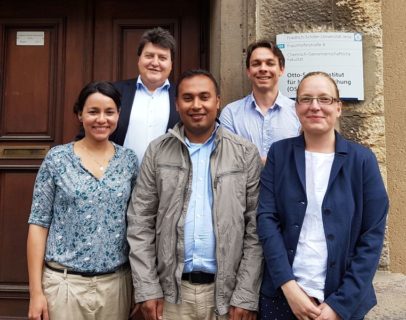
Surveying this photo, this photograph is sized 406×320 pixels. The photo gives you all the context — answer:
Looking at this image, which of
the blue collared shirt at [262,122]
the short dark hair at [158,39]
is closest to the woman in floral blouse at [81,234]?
the short dark hair at [158,39]

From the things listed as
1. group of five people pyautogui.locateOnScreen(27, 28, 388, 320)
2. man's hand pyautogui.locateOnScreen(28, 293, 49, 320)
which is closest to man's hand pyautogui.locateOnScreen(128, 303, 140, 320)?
group of five people pyautogui.locateOnScreen(27, 28, 388, 320)

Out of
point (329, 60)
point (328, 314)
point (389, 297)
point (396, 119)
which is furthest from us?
point (396, 119)

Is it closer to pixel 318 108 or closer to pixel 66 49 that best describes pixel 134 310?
pixel 318 108

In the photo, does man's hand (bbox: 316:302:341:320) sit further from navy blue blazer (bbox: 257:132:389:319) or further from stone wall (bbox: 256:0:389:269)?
stone wall (bbox: 256:0:389:269)

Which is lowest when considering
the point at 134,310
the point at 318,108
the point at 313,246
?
the point at 134,310

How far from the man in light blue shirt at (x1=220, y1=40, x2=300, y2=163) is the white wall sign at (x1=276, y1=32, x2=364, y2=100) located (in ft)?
0.83

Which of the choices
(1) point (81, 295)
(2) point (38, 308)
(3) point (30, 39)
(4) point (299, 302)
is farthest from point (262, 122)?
(3) point (30, 39)

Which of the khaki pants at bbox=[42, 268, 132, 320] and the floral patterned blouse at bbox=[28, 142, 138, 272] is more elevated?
the floral patterned blouse at bbox=[28, 142, 138, 272]

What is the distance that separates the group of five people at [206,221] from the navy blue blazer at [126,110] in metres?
0.19

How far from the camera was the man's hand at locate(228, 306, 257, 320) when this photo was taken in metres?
1.87

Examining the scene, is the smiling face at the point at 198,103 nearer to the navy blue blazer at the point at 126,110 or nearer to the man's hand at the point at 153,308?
the navy blue blazer at the point at 126,110

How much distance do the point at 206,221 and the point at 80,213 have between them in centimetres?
57

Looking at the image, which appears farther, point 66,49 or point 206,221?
point 66,49

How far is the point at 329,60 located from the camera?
264 centimetres
